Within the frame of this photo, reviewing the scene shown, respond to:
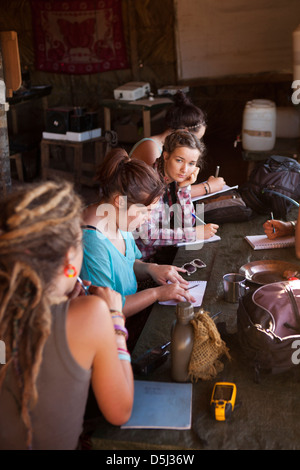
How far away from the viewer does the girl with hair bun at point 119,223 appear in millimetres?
2080

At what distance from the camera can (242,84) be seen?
285 inches

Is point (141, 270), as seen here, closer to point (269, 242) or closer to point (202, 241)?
point (202, 241)

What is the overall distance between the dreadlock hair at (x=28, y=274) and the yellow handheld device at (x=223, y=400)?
0.51m

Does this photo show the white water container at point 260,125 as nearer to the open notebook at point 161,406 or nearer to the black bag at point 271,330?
the black bag at point 271,330

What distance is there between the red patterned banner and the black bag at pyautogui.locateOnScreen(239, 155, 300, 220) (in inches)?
188

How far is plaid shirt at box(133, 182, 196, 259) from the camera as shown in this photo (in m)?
2.79

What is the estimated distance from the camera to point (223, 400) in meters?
1.46

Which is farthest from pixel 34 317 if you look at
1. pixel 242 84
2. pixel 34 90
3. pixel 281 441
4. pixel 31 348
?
pixel 242 84

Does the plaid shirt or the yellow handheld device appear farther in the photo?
the plaid shirt

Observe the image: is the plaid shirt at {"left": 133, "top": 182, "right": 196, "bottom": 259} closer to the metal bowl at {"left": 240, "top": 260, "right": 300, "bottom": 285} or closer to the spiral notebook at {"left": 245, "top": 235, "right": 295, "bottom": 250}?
the spiral notebook at {"left": 245, "top": 235, "right": 295, "bottom": 250}

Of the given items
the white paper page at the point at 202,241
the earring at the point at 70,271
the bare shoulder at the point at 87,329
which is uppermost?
the earring at the point at 70,271

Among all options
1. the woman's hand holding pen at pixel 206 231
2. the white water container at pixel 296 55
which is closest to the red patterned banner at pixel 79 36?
the white water container at pixel 296 55

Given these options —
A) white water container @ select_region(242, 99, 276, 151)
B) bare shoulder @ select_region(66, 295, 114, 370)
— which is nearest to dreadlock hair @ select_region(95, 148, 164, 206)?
bare shoulder @ select_region(66, 295, 114, 370)
